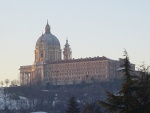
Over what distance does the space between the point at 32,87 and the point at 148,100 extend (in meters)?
104

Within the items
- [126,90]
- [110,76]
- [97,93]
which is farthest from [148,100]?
[110,76]

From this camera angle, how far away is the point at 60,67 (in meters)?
137

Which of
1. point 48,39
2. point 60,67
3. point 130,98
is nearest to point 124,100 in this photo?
point 130,98

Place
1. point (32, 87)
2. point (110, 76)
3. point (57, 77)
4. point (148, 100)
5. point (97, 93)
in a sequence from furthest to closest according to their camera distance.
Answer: point (57, 77) → point (110, 76) → point (32, 87) → point (97, 93) → point (148, 100)

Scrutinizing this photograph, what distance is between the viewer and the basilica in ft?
422

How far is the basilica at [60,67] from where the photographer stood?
12862 cm

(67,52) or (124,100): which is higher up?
(67,52)

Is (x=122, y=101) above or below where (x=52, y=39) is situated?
below

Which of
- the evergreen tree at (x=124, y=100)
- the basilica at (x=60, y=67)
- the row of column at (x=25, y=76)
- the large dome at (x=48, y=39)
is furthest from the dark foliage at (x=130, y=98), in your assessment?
the large dome at (x=48, y=39)

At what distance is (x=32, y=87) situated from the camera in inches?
4390

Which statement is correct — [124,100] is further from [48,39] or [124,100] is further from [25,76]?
[48,39]

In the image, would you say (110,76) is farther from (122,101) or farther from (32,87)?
(122,101)

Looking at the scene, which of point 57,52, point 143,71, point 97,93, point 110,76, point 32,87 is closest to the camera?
point 143,71

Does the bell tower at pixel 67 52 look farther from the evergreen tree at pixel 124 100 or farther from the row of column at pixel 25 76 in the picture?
the evergreen tree at pixel 124 100
